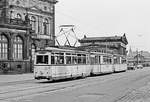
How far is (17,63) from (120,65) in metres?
17.5

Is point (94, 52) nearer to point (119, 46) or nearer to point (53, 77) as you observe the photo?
point (53, 77)

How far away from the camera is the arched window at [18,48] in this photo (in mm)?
50312

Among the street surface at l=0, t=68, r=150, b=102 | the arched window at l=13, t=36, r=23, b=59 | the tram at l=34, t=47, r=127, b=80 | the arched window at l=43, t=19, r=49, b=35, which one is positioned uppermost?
the arched window at l=43, t=19, r=49, b=35

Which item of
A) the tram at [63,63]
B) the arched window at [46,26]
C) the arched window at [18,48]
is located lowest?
the tram at [63,63]

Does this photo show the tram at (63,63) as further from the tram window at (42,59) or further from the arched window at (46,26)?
the arched window at (46,26)

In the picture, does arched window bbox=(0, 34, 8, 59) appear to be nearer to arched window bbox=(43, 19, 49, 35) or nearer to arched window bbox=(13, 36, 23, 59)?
arched window bbox=(13, 36, 23, 59)

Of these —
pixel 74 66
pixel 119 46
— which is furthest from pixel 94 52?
pixel 119 46

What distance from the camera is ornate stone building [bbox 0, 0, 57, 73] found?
1913 inches

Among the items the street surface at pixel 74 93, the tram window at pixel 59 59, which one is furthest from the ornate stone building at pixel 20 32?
the street surface at pixel 74 93

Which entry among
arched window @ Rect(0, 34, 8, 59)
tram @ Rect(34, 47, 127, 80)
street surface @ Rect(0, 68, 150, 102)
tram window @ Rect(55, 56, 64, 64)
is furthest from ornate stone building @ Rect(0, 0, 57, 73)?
street surface @ Rect(0, 68, 150, 102)

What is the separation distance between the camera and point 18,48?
50.9 m

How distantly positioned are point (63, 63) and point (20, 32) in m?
24.3

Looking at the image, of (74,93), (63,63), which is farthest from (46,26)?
(74,93)

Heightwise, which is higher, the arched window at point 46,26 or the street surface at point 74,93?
the arched window at point 46,26
